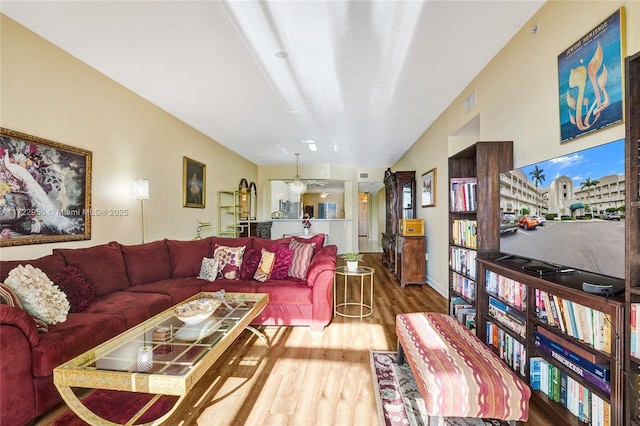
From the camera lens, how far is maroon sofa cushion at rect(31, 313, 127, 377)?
1668 millimetres

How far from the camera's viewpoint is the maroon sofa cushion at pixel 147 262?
3092 millimetres

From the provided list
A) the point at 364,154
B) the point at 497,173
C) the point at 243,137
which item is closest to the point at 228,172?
the point at 243,137

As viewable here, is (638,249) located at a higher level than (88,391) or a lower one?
higher

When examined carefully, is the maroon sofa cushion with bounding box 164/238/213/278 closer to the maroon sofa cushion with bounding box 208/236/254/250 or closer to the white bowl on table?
the maroon sofa cushion with bounding box 208/236/254/250

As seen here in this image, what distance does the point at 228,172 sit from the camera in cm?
644

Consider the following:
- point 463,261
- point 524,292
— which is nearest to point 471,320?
point 463,261

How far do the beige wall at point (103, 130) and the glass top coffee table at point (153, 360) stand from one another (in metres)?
1.52

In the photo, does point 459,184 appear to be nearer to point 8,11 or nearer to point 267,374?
point 267,374

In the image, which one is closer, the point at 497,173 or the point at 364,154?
the point at 497,173

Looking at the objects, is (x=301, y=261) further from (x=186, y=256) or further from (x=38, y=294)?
(x=38, y=294)

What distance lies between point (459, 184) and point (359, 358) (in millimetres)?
→ 1901

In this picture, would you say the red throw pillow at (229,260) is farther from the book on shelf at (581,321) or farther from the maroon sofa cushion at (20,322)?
the book on shelf at (581,321)

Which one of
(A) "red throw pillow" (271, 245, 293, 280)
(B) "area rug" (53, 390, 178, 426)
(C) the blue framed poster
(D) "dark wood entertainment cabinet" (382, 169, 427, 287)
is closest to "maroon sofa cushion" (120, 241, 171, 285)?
(A) "red throw pillow" (271, 245, 293, 280)

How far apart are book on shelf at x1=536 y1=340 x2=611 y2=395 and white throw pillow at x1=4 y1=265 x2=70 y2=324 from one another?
3155 millimetres
